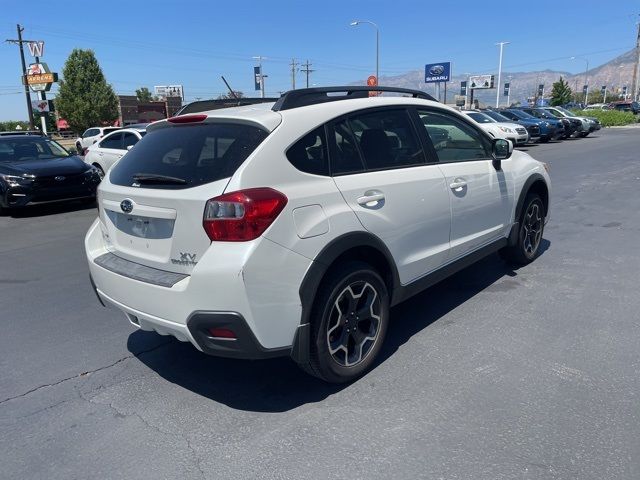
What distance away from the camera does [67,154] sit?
11.0 metres

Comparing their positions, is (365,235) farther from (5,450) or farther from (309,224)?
(5,450)

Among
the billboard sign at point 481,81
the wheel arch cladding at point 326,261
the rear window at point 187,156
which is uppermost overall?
the billboard sign at point 481,81

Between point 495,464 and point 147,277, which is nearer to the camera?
point 495,464

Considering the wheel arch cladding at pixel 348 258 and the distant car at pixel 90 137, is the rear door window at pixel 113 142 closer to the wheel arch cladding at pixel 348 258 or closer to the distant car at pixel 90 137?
the wheel arch cladding at pixel 348 258

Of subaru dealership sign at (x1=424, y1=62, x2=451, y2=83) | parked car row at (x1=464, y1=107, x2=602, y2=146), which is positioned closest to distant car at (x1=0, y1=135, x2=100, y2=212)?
parked car row at (x1=464, y1=107, x2=602, y2=146)

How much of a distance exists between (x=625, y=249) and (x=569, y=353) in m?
3.26

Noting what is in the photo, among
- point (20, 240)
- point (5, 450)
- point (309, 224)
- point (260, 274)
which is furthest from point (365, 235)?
point (20, 240)

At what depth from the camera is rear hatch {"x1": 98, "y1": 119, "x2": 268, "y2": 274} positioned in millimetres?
2816

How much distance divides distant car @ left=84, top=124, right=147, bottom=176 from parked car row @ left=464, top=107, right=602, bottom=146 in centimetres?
1378

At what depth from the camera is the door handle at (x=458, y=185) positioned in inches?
159

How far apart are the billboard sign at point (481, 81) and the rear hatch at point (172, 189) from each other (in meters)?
57.9

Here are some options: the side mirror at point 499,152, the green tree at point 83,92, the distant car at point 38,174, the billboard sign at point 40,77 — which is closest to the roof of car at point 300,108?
the side mirror at point 499,152

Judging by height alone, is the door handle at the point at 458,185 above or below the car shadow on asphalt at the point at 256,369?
above

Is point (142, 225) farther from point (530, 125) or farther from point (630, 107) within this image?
point (630, 107)
